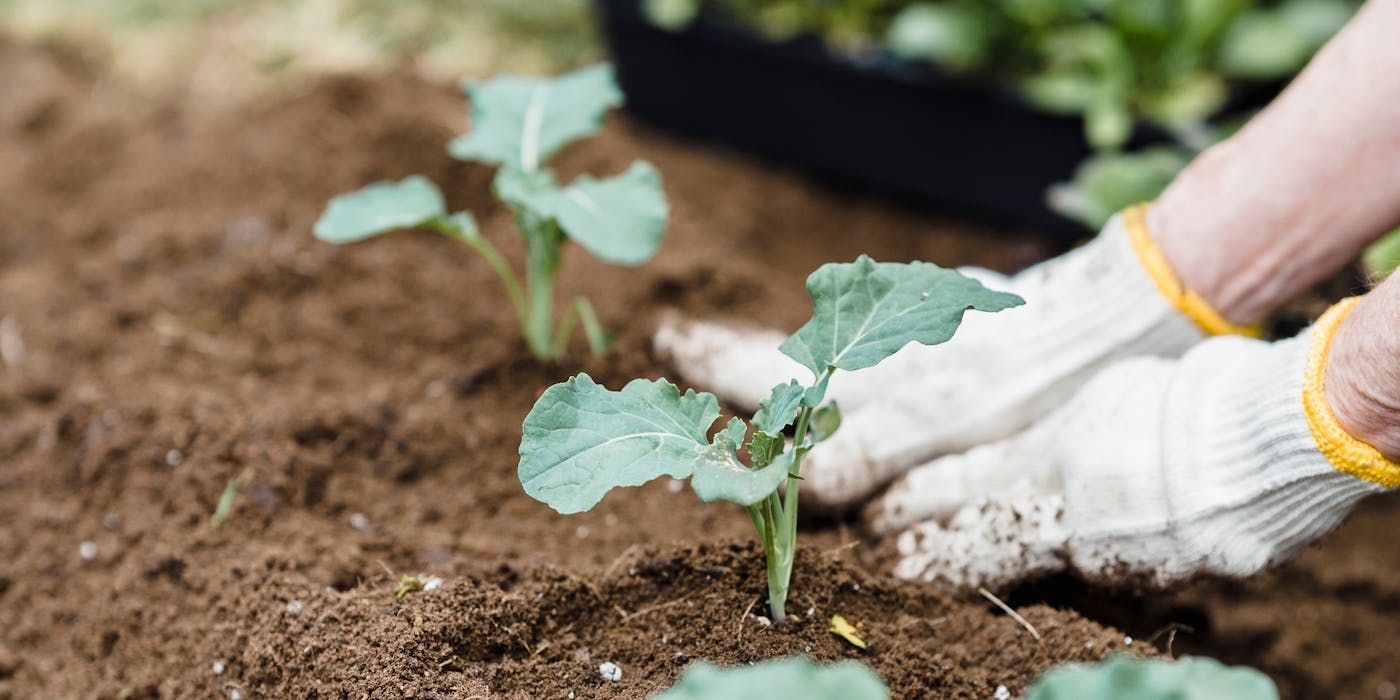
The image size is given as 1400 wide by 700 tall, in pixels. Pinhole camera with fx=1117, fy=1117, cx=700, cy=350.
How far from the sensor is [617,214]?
1539mm

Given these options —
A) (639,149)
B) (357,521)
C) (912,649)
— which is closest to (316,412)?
(357,521)

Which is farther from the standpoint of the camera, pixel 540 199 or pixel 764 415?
pixel 540 199

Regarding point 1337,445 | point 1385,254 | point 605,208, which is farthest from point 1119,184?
point 605,208

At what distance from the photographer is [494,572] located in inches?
55.1

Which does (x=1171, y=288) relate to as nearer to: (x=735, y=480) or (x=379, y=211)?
(x=735, y=480)

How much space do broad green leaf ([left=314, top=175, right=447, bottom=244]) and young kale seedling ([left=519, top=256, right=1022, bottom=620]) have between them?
0.54m

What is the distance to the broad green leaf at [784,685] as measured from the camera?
2.62 feet

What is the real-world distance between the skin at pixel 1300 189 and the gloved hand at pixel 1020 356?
0.05 m

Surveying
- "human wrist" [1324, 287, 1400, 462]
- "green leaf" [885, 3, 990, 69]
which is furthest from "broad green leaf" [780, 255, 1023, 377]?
"green leaf" [885, 3, 990, 69]

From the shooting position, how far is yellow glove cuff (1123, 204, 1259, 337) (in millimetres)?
1501

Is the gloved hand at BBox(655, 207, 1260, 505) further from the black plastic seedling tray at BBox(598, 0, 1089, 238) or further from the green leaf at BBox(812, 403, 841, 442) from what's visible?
the black plastic seedling tray at BBox(598, 0, 1089, 238)

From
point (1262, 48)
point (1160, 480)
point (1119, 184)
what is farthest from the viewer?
point (1262, 48)

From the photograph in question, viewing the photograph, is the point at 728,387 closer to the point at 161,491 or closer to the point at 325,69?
the point at 161,491

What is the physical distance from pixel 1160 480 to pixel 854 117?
1.57 metres
